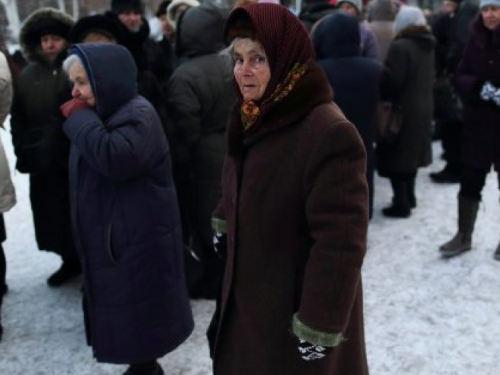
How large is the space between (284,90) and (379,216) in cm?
375

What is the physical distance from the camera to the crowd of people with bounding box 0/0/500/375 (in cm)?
160

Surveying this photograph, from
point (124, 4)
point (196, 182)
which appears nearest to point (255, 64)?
point (196, 182)

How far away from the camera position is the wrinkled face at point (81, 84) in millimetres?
2449

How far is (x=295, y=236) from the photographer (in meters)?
1.67

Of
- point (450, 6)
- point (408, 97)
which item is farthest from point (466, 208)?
point (450, 6)

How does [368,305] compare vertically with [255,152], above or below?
below

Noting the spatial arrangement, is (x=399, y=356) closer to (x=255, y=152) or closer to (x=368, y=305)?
(x=368, y=305)

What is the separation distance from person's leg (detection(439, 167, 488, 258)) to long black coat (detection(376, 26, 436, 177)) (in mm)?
910

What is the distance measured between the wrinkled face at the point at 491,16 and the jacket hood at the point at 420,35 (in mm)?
983

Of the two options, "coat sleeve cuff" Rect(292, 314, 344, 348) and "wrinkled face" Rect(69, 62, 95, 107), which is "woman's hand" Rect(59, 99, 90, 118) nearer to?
"wrinkled face" Rect(69, 62, 95, 107)

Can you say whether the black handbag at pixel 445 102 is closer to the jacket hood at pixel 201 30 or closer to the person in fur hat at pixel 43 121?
the jacket hood at pixel 201 30

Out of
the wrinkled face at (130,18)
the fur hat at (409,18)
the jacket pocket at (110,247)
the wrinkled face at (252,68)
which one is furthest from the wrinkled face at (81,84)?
the fur hat at (409,18)

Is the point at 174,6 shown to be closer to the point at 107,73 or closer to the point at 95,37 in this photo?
the point at 95,37

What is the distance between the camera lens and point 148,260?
101 inches
